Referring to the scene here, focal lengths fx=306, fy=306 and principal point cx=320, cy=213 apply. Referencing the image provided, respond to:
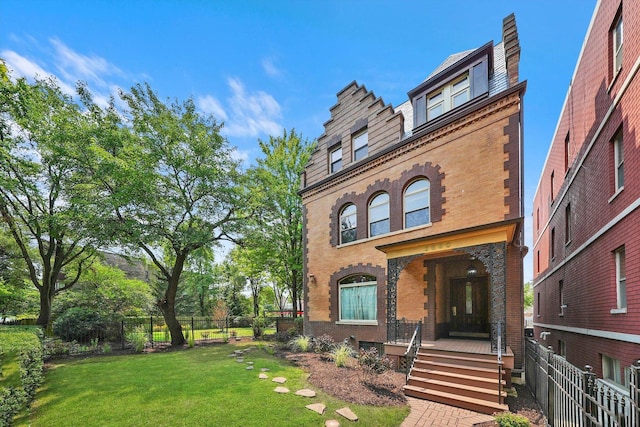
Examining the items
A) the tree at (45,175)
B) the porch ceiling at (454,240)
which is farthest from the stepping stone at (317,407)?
the tree at (45,175)

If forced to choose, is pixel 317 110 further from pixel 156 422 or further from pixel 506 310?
pixel 156 422

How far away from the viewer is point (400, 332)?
10.2m

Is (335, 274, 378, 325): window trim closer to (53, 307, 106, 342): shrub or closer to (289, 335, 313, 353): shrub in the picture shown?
(289, 335, 313, 353): shrub

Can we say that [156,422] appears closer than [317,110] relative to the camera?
Yes

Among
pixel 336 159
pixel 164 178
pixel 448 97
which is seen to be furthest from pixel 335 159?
pixel 164 178

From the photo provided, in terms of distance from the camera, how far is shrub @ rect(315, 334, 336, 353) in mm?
11339

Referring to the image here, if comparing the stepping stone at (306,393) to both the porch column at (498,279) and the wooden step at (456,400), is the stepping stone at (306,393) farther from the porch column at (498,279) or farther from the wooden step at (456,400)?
the porch column at (498,279)

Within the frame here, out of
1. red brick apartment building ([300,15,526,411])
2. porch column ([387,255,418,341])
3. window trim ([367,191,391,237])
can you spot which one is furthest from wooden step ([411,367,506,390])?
window trim ([367,191,391,237])

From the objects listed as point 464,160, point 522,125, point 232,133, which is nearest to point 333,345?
point 464,160

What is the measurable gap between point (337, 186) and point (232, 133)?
631 cm

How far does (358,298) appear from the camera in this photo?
12008 millimetres

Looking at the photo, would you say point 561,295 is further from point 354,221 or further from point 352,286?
point 354,221

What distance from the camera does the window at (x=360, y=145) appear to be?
12850 millimetres

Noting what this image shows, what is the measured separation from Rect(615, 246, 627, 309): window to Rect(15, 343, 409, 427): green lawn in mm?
5748
